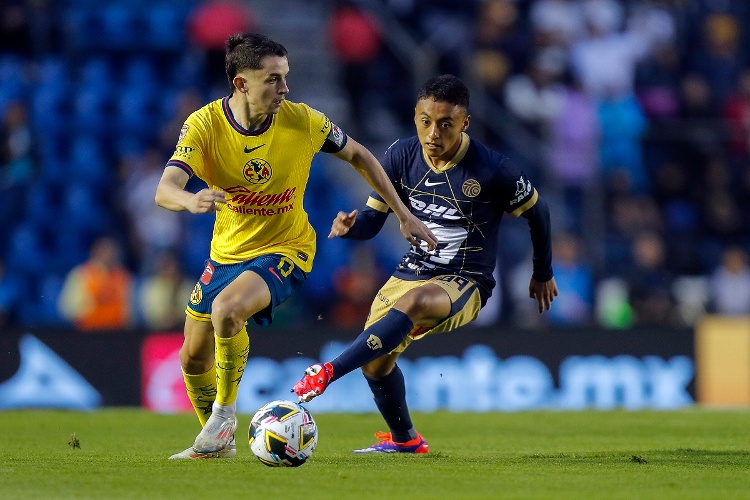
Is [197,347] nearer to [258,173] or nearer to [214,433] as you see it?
[214,433]

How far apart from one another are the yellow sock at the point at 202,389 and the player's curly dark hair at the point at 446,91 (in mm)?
2168

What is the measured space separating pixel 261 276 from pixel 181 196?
3.02 feet

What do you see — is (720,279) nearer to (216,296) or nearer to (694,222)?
(694,222)

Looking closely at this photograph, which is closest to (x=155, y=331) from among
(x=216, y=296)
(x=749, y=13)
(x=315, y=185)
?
(x=315, y=185)

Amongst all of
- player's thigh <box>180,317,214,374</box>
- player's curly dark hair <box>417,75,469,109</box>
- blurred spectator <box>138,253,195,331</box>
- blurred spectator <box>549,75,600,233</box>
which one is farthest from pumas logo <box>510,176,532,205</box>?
blurred spectator <box>549,75,600,233</box>

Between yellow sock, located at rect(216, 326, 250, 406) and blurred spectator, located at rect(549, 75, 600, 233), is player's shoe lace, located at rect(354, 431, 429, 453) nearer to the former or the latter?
yellow sock, located at rect(216, 326, 250, 406)

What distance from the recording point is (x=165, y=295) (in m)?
13.9

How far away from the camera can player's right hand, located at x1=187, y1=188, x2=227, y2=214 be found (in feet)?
19.8

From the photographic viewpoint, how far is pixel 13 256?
14.6 m

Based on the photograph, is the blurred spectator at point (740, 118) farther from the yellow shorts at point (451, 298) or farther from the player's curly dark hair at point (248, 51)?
the player's curly dark hair at point (248, 51)

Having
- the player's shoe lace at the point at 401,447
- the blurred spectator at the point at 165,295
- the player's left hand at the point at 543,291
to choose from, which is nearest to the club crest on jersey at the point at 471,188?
the player's left hand at the point at 543,291

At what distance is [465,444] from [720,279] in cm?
725

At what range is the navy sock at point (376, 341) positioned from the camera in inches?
282

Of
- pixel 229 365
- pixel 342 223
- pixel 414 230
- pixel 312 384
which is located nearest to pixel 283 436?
pixel 312 384
